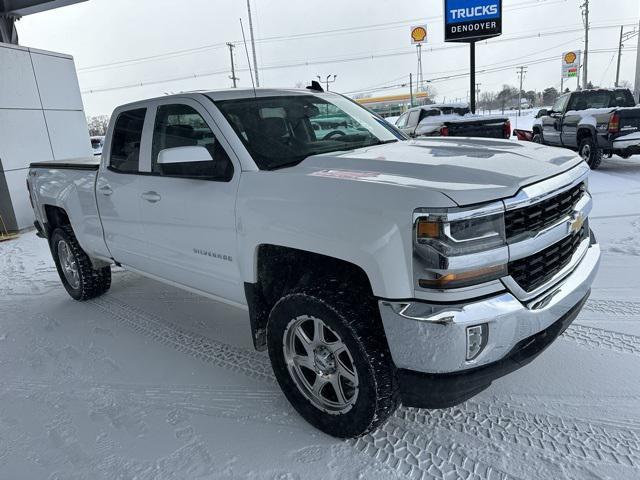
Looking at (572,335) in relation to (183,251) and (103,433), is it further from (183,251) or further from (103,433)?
(103,433)

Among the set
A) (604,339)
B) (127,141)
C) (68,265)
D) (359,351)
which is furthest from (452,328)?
(68,265)

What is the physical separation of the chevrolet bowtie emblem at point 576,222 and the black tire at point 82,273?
440 cm

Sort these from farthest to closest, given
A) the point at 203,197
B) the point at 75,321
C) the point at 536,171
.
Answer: the point at 75,321, the point at 203,197, the point at 536,171

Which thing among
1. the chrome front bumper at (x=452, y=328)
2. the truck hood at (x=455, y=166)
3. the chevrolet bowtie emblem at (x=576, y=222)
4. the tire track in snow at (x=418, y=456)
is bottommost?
the tire track in snow at (x=418, y=456)

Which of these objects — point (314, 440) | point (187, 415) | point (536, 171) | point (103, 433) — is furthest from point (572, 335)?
point (103, 433)

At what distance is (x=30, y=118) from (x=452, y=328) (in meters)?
10.6

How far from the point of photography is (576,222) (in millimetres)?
2707

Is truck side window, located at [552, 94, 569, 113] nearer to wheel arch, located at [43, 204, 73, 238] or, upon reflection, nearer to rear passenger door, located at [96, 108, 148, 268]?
rear passenger door, located at [96, 108, 148, 268]

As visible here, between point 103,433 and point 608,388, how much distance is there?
2.95 m

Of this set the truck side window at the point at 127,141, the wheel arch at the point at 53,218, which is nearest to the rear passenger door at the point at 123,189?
the truck side window at the point at 127,141

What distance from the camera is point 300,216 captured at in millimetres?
2502

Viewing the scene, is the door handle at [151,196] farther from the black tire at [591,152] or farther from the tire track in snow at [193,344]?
the black tire at [591,152]

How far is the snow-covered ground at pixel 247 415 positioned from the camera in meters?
2.46

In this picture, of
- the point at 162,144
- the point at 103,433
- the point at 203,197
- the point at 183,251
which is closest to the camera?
the point at 103,433
